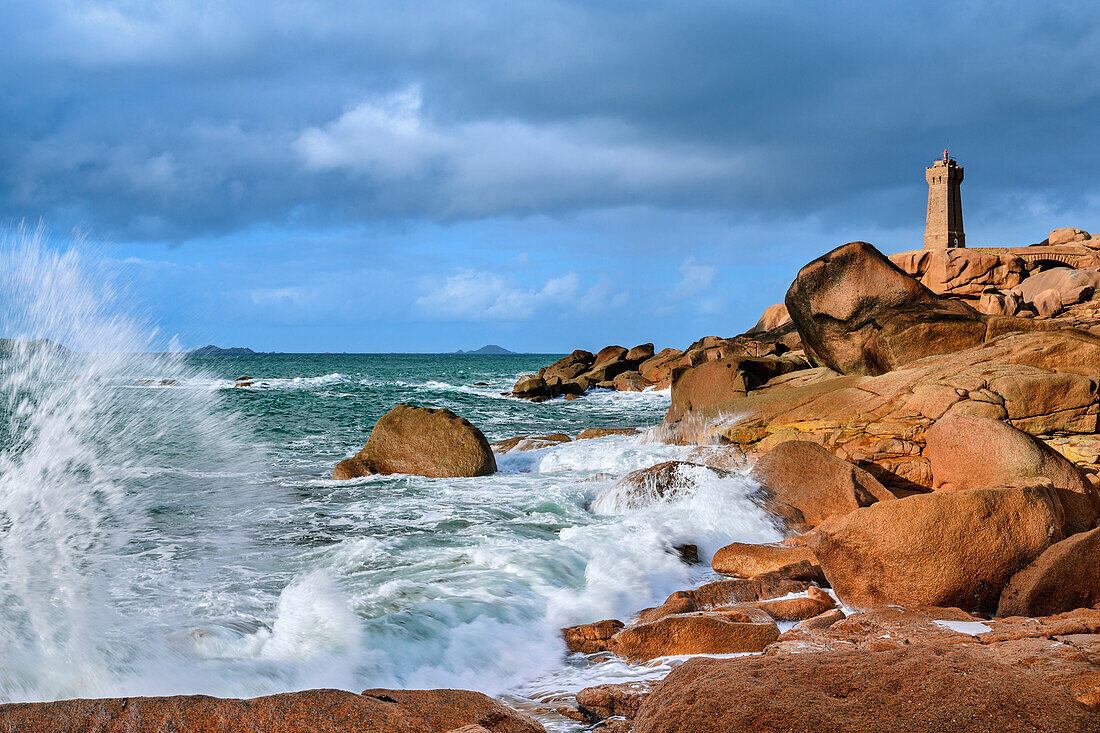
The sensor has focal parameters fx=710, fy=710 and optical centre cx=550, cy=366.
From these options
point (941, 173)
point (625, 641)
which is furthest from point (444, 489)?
point (941, 173)

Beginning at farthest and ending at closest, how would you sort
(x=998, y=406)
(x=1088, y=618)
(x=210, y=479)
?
1. (x=210, y=479)
2. (x=998, y=406)
3. (x=1088, y=618)

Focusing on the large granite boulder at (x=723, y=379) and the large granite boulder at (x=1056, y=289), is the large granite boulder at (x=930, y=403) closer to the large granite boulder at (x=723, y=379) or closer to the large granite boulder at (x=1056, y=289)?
the large granite boulder at (x=723, y=379)

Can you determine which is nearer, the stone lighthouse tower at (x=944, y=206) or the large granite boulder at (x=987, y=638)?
the large granite boulder at (x=987, y=638)

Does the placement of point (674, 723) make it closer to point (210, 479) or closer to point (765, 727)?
point (765, 727)

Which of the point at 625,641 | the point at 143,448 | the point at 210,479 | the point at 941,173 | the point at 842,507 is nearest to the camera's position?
the point at 625,641

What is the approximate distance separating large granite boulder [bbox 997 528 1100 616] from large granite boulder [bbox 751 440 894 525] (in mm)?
2957

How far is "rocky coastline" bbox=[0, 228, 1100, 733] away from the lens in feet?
8.83

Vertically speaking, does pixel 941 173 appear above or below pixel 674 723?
above

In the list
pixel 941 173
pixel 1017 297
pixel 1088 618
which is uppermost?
pixel 941 173

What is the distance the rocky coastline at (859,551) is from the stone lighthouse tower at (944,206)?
139 ft

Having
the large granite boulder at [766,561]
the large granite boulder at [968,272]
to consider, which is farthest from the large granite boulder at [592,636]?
the large granite boulder at [968,272]

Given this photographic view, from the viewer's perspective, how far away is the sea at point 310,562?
4.50 meters

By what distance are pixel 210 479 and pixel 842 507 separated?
397 inches

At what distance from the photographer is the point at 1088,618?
395cm
